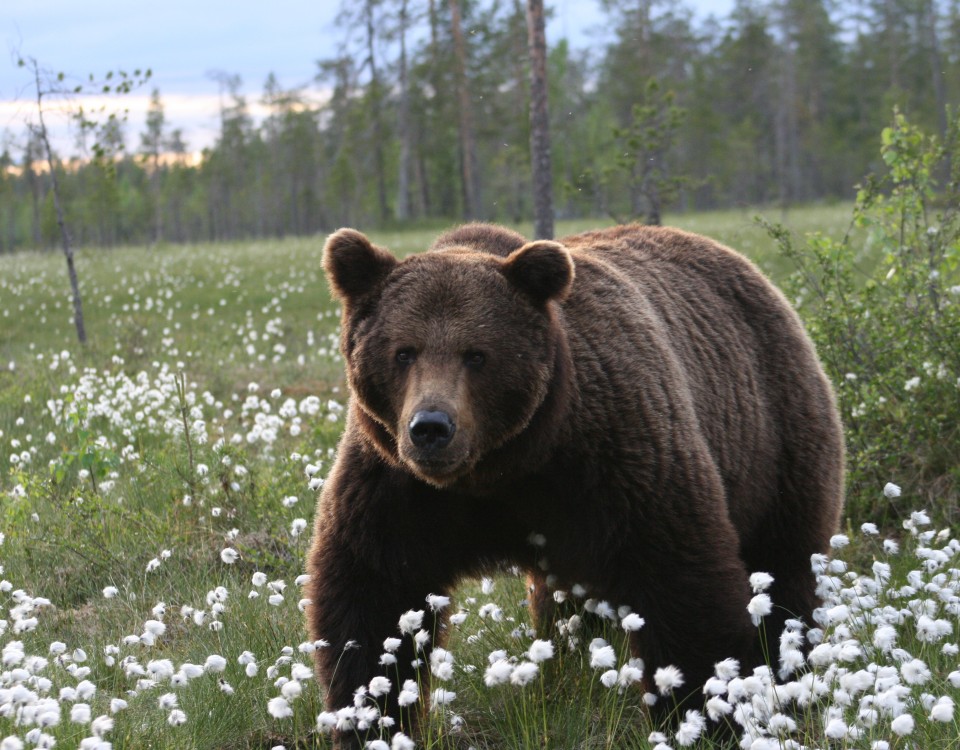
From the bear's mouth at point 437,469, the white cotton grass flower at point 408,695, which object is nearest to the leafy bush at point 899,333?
the bear's mouth at point 437,469

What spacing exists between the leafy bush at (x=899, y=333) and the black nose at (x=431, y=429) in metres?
4.07

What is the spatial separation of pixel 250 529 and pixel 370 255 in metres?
3.15

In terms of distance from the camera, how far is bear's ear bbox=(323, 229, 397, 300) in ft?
13.0

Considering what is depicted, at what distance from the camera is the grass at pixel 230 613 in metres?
3.55

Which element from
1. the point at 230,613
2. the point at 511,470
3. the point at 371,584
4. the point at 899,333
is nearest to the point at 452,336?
the point at 511,470

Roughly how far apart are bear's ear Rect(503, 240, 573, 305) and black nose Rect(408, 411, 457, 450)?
0.74m

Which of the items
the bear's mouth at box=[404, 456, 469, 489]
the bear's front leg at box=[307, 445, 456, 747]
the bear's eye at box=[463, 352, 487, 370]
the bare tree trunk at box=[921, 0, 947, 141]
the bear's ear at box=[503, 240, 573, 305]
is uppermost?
the bare tree trunk at box=[921, 0, 947, 141]

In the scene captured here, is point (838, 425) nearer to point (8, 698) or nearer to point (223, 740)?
point (223, 740)

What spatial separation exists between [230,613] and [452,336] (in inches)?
81.5

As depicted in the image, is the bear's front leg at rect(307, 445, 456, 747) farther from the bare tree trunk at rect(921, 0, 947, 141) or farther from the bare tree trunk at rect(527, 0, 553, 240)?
the bare tree trunk at rect(921, 0, 947, 141)

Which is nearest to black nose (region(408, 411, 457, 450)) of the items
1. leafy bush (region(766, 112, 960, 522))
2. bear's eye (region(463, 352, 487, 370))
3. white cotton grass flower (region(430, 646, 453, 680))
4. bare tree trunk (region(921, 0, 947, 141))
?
bear's eye (region(463, 352, 487, 370))

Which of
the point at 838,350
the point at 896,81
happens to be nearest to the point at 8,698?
the point at 838,350

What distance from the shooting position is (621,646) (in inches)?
187

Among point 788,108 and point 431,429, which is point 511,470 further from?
point 788,108
